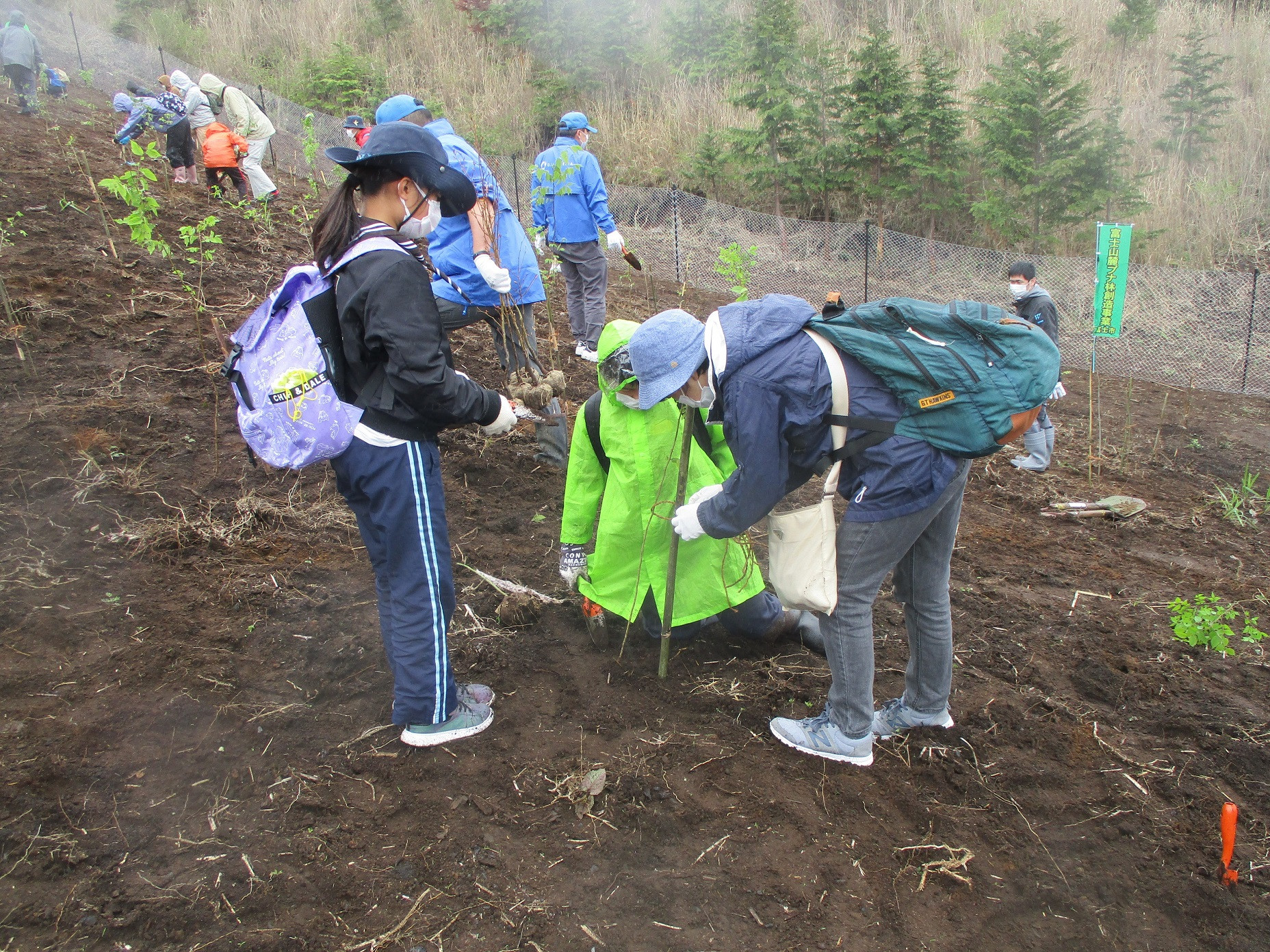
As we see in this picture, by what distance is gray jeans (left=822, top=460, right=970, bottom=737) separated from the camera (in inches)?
92.8

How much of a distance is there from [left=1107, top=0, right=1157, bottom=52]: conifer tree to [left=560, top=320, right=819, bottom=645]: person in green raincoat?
49.4 feet

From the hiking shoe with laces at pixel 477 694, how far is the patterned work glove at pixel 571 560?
1.76 feet

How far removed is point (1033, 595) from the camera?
13.4 ft

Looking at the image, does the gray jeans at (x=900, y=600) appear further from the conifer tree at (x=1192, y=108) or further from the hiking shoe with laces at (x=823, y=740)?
the conifer tree at (x=1192, y=108)

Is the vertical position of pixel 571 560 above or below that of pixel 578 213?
below

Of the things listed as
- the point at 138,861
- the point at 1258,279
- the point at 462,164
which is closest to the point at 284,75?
the point at 462,164

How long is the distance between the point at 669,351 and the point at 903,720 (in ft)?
5.32

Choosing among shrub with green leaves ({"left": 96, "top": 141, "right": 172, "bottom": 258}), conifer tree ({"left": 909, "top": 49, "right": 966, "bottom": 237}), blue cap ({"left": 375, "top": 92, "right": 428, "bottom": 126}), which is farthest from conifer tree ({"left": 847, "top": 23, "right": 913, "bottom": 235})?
shrub with green leaves ({"left": 96, "top": 141, "right": 172, "bottom": 258})

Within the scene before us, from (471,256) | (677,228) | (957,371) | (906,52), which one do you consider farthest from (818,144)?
(957,371)

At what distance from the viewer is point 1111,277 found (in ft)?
19.4

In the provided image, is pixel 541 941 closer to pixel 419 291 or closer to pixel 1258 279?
pixel 419 291

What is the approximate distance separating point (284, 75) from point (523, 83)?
6820mm

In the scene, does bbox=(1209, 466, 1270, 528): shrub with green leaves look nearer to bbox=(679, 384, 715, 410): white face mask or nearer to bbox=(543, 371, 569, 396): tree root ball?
bbox=(543, 371, 569, 396): tree root ball

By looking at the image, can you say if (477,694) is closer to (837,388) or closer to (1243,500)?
(837,388)
